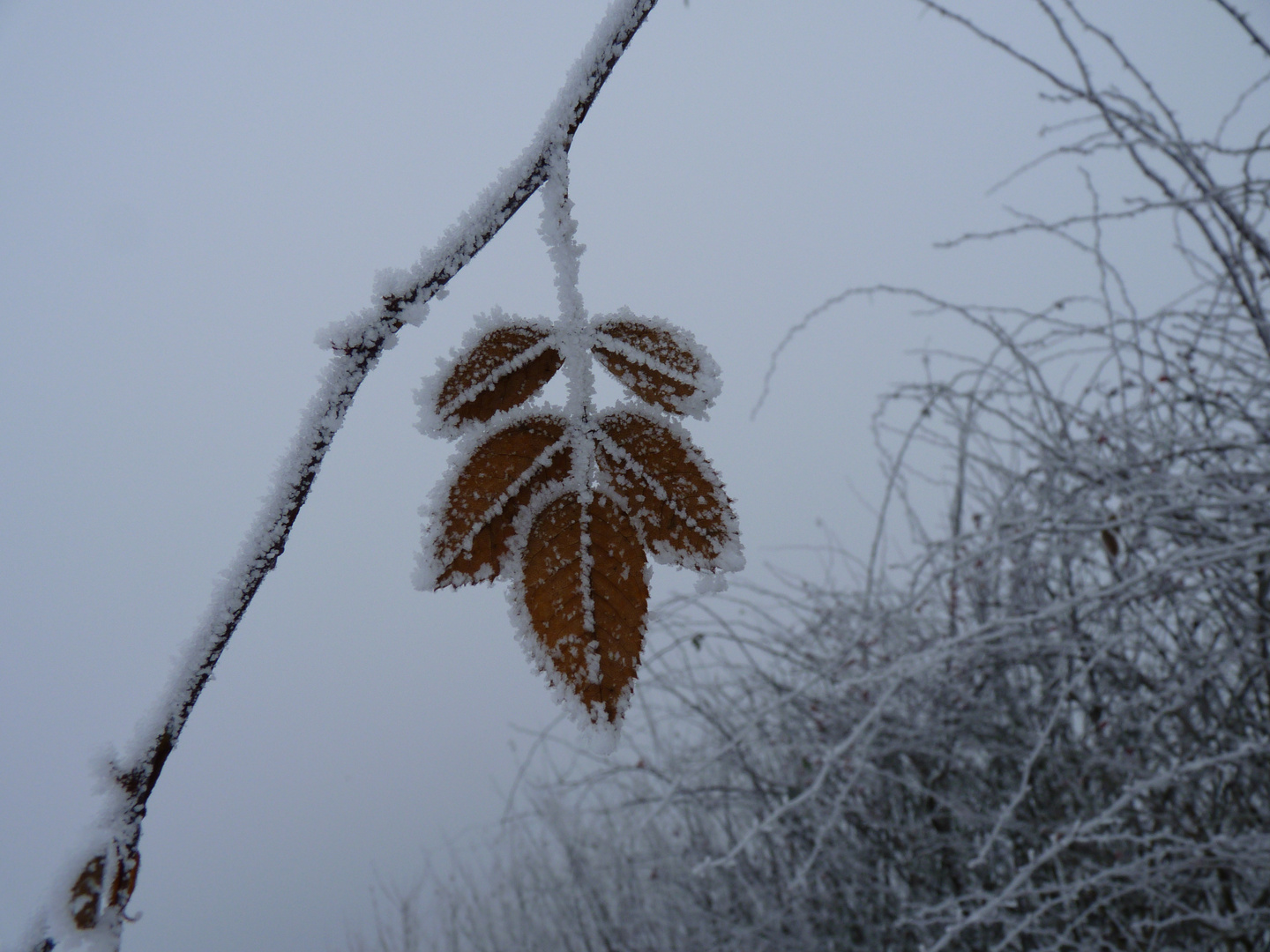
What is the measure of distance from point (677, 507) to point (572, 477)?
0.03 metres

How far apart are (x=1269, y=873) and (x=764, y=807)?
983 mm

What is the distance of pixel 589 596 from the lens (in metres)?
0.23

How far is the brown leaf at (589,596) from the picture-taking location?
22 cm

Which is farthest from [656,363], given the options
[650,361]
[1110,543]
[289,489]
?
[1110,543]

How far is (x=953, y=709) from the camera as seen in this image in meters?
1.52

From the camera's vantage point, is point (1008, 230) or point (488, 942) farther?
point (488, 942)

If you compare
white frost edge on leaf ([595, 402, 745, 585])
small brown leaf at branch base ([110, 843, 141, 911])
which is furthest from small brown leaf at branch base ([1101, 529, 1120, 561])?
small brown leaf at branch base ([110, 843, 141, 911])

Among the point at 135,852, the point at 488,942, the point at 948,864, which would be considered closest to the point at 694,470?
the point at 135,852

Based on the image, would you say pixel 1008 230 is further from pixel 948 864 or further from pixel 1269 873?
pixel 948 864

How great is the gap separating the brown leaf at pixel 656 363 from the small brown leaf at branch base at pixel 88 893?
0.65ft

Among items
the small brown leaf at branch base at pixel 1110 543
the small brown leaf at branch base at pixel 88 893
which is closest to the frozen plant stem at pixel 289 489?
Result: the small brown leaf at branch base at pixel 88 893

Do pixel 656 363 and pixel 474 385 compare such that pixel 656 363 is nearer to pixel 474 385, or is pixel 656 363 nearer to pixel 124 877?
pixel 474 385

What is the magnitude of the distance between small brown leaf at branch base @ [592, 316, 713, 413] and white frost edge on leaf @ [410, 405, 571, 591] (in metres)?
0.03

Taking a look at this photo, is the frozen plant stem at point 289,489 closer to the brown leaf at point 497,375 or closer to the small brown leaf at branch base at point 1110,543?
the brown leaf at point 497,375
